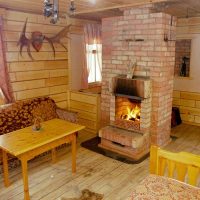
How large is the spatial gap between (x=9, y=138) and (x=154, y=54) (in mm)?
2524

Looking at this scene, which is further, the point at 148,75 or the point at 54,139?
the point at 148,75

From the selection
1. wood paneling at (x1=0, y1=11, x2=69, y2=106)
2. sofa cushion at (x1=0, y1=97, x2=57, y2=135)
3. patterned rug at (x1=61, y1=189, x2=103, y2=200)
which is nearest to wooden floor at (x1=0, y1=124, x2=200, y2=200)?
patterned rug at (x1=61, y1=189, x2=103, y2=200)

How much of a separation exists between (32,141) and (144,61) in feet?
7.45

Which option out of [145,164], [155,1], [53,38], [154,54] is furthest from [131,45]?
[145,164]

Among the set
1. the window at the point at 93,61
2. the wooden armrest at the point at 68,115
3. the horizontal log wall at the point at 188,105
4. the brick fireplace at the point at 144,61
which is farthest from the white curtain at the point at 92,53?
the horizontal log wall at the point at 188,105

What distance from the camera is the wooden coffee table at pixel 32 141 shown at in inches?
105

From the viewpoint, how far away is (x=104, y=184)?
3.18 metres

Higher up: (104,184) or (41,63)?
(41,63)

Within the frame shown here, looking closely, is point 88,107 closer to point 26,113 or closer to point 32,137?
point 26,113

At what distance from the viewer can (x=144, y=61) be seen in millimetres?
4035

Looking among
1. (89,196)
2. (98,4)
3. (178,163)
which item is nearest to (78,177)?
(89,196)

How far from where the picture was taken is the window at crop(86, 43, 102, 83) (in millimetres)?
5706

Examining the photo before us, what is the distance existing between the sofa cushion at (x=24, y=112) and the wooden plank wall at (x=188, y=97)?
3.08 m

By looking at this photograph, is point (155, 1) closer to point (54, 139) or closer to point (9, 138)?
point (54, 139)
